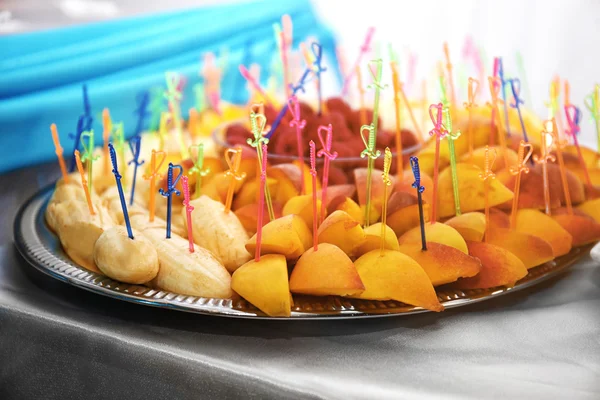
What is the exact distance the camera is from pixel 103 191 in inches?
36.6

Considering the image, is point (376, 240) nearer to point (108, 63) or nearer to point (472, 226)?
point (472, 226)

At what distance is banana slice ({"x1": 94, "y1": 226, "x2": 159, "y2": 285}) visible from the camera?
0.67m

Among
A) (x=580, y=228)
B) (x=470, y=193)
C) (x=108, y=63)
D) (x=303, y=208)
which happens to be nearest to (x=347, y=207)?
(x=303, y=208)

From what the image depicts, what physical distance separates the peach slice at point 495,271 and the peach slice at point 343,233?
0.11m

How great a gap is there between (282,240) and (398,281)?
5.0 inches

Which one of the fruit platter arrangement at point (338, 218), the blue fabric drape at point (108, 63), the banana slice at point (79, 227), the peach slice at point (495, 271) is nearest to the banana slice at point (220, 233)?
the fruit platter arrangement at point (338, 218)

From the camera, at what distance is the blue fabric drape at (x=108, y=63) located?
4.20ft

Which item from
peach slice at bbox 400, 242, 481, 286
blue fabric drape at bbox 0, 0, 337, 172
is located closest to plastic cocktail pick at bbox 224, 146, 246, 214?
peach slice at bbox 400, 242, 481, 286

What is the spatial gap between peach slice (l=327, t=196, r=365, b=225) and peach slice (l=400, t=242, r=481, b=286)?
0.35 feet

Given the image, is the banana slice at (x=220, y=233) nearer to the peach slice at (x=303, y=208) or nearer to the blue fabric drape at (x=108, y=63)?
the peach slice at (x=303, y=208)

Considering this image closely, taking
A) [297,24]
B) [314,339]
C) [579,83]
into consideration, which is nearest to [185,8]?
[297,24]

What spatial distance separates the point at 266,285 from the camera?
2.06 feet

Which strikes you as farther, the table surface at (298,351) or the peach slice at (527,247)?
the peach slice at (527,247)

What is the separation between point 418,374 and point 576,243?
0.33 metres
